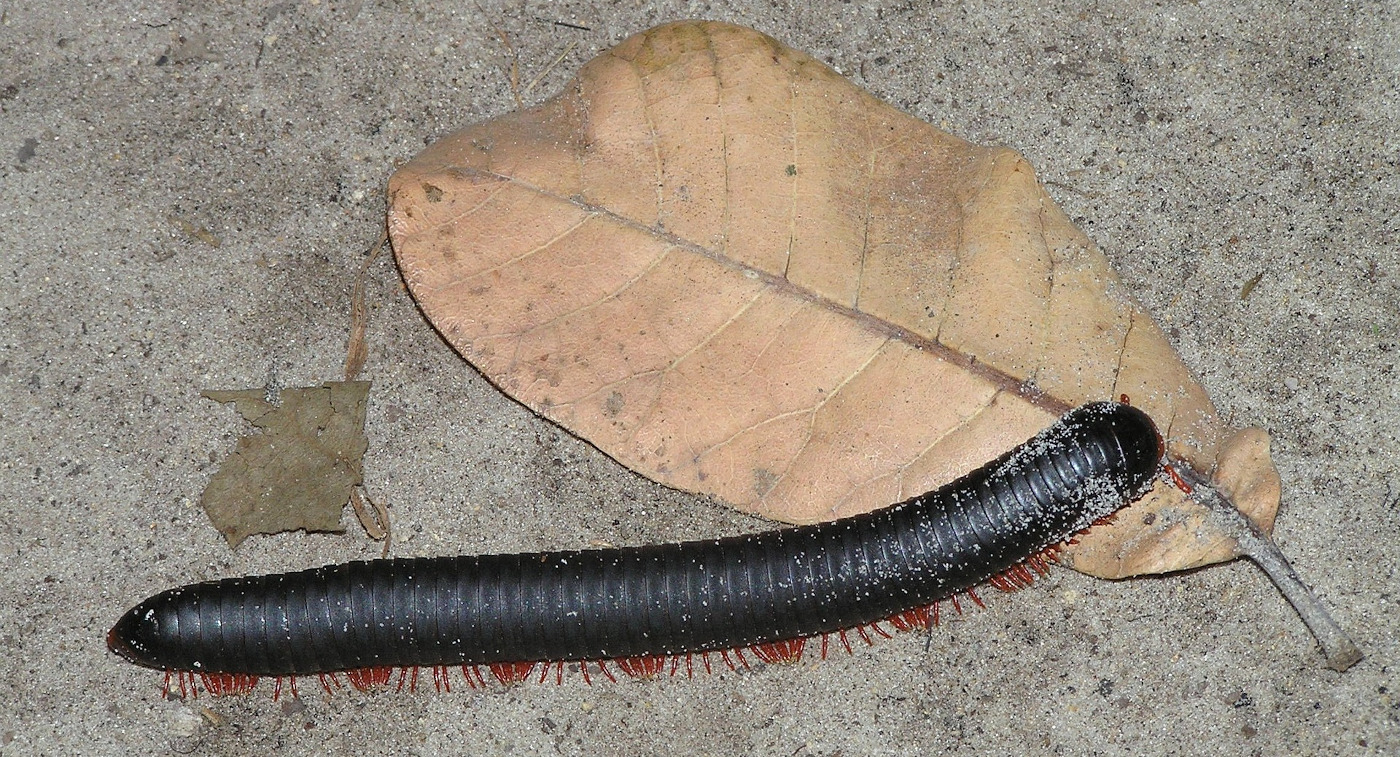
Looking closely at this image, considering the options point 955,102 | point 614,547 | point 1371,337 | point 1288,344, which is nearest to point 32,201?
point 614,547

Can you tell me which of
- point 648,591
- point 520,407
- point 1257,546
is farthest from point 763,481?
point 1257,546

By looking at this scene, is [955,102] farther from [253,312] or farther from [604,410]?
[253,312]

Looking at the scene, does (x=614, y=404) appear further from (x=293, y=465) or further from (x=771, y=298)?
(x=293, y=465)

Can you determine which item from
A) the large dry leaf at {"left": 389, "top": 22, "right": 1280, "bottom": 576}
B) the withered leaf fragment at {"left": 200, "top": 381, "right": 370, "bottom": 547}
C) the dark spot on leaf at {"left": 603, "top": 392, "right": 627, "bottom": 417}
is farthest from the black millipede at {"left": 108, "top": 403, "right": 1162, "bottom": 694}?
the dark spot on leaf at {"left": 603, "top": 392, "right": 627, "bottom": 417}

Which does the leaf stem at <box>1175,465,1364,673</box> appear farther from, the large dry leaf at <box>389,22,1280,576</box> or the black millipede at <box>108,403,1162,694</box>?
the black millipede at <box>108,403,1162,694</box>

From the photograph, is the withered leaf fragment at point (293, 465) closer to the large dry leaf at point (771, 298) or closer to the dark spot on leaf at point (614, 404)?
the large dry leaf at point (771, 298)
